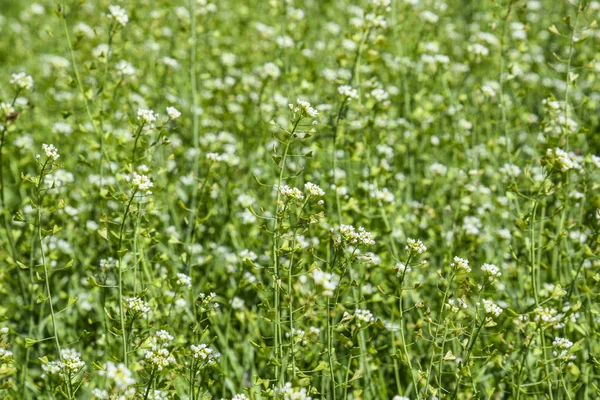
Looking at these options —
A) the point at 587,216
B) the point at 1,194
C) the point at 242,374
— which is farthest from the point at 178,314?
the point at 587,216

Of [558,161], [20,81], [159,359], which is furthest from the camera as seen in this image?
[20,81]

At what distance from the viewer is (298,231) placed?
2.33 meters

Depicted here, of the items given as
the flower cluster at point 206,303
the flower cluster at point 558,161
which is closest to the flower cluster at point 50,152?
the flower cluster at point 206,303

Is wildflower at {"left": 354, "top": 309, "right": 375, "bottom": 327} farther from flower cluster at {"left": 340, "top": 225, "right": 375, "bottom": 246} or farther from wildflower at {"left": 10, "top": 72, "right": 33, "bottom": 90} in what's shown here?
wildflower at {"left": 10, "top": 72, "right": 33, "bottom": 90}

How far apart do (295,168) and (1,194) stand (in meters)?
1.71

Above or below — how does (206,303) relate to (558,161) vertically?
below

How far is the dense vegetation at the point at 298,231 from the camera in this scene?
237 centimetres

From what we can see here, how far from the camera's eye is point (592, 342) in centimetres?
277

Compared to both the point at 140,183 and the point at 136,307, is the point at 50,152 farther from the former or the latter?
the point at 136,307

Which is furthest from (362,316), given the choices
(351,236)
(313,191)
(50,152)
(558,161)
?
(50,152)

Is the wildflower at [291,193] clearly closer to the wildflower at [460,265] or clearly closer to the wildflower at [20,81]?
the wildflower at [460,265]

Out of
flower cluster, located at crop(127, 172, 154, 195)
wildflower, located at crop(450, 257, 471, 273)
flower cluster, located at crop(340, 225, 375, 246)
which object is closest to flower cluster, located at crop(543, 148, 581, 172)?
wildflower, located at crop(450, 257, 471, 273)

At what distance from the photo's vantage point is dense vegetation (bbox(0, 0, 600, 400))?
2365 mm

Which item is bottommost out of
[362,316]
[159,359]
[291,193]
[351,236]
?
[159,359]
